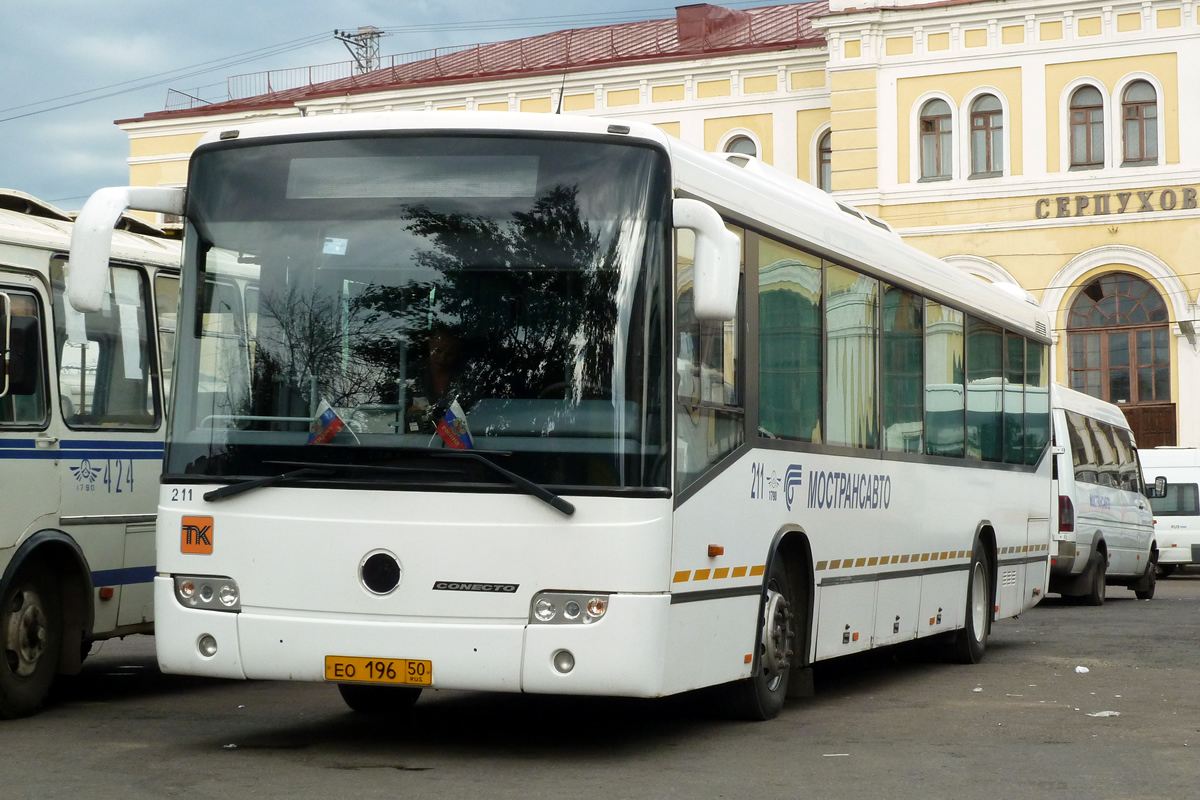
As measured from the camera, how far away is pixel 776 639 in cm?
931

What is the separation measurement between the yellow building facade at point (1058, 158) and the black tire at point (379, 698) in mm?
28989

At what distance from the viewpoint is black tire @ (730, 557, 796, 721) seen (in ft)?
29.9

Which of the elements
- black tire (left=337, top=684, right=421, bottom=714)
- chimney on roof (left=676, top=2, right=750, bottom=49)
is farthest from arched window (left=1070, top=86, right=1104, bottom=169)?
black tire (left=337, top=684, right=421, bottom=714)

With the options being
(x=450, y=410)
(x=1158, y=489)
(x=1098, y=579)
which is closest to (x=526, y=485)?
(x=450, y=410)

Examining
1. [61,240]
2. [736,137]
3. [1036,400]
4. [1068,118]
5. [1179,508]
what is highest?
[736,137]

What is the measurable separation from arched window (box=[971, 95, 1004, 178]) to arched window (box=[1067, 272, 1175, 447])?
11.2 feet

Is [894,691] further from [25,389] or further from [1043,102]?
[1043,102]

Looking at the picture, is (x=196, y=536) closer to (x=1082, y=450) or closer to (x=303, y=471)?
(x=303, y=471)

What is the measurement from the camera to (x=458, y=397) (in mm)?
7574

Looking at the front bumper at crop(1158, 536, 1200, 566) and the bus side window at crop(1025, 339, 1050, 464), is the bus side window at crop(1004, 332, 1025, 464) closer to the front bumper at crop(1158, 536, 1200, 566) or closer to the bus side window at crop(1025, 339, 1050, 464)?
the bus side window at crop(1025, 339, 1050, 464)

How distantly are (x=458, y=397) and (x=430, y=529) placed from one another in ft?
1.95

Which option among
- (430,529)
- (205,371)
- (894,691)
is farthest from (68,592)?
(894,691)

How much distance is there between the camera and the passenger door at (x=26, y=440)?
9312 millimetres

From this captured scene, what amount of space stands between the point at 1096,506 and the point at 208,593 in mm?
16860
